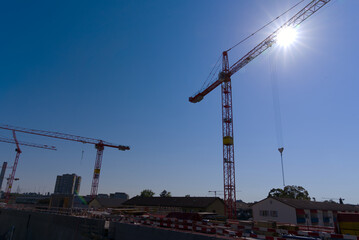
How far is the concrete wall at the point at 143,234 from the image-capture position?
15.0 metres

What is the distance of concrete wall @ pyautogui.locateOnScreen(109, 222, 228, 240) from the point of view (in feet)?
49.3

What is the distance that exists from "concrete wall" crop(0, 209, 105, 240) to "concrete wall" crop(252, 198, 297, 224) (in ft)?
117

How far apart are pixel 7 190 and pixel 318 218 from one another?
4817 inches

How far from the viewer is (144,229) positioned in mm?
18016

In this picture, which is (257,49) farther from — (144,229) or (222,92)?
(144,229)

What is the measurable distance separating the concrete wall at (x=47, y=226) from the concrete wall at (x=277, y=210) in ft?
117

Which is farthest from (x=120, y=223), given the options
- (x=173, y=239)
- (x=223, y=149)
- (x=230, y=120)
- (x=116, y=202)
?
(x=116, y=202)

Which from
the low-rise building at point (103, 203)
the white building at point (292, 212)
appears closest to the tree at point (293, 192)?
the white building at point (292, 212)

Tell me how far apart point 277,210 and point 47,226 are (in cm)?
3925

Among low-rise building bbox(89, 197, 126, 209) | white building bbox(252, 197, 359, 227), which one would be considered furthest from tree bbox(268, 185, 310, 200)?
low-rise building bbox(89, 197, 126, 209)

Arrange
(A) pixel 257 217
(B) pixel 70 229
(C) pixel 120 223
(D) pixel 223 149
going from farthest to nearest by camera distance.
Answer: (D) pixel 223 149 < (A) pixel 257 217 < (B) pixel 70 229 < (C) pixel 120 223

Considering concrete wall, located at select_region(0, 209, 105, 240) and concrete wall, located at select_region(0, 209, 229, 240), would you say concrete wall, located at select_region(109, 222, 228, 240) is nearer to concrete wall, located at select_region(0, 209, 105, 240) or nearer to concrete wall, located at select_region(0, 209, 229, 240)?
concrete wall, located at select_region(0, 209, 229, 240)

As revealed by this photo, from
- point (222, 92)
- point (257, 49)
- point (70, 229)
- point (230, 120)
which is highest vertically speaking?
point (257, 49)

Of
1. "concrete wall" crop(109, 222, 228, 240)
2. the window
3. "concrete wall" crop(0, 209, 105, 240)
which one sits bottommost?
"concrete wall" crop(0, 209, 105, 240)
